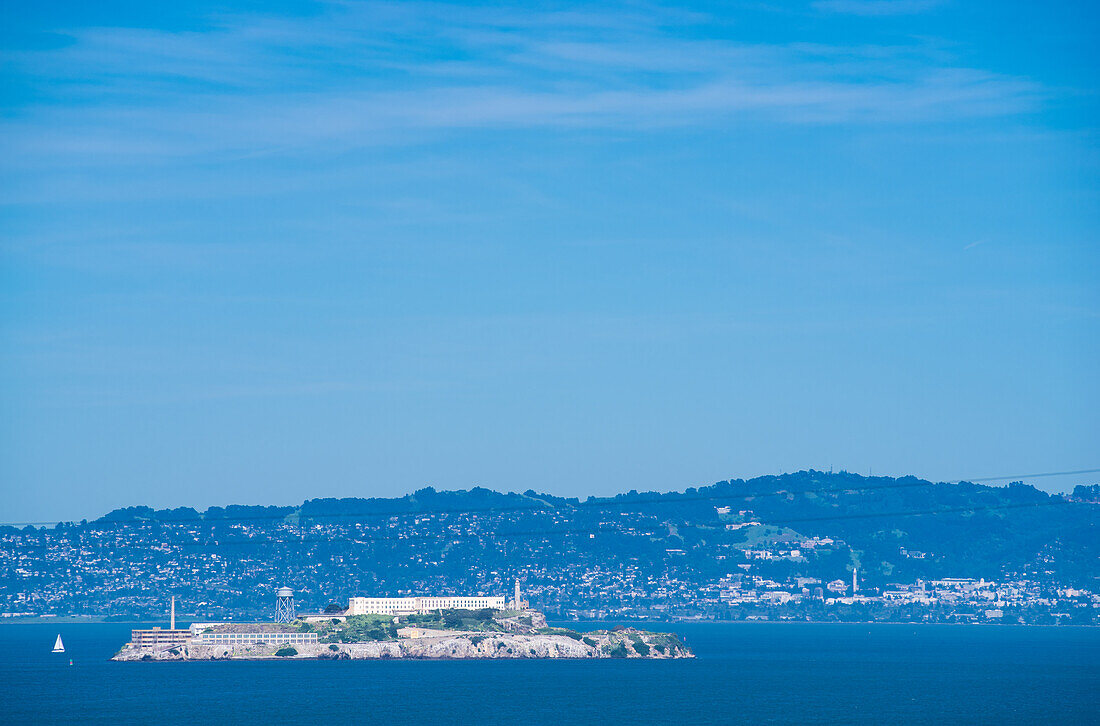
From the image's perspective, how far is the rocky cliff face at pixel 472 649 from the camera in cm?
12681

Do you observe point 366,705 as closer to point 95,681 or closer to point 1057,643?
point 95,681

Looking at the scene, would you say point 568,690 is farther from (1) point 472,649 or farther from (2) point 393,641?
(1) point 472,649

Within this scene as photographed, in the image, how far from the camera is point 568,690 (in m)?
96.8

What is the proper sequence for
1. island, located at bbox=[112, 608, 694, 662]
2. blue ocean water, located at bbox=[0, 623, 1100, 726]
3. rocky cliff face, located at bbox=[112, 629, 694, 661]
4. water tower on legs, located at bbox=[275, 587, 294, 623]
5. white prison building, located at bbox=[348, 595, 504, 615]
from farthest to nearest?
water tower on legs, located at bbox=[275, 587, 294, 623], white prison building, located at bbox=[348, 595, 504, 615], island, located at bbox=[112, 608, 694, 662], rocky cliff face, located at bbox=[112, 629, 694, 661], blue ocean water, located at bbox=[0, 623, 1100, 726]

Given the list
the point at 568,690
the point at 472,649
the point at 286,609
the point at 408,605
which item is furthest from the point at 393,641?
the point at 568,690

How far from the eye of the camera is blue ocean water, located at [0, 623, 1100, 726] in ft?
261

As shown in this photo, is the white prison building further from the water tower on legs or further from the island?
the water tower on legs

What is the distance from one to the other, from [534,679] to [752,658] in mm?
35764

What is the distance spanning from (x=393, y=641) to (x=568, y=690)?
3453cm

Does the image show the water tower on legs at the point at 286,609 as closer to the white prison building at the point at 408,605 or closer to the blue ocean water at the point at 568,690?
the white prison building at the point at 408,605

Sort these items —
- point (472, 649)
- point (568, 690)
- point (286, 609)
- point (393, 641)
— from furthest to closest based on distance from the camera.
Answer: point (286, 609)
point (472, 649)
point (393, 641)
point (568, 690)

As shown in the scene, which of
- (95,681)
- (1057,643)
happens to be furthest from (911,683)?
(1057,643)

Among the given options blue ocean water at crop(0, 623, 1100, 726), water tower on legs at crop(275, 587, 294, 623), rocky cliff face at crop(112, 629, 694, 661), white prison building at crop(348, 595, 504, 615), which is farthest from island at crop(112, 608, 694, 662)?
water tower on legs at crop(275, 587, 294, 623)

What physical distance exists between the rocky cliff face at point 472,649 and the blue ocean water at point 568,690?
136 centimetres
